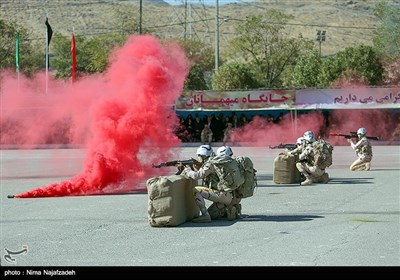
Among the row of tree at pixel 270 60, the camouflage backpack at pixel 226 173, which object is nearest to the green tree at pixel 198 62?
the row of tree at pixel 270 60

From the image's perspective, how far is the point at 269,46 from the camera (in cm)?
7794

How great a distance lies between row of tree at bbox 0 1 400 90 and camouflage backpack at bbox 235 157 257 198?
4717 cm

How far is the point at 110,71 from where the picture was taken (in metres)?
24.7

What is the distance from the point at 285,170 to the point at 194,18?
426 feet

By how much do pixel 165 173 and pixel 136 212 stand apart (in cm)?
743

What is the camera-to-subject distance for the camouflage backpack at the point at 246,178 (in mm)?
16156

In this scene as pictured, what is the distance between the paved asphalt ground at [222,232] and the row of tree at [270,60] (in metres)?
41.7

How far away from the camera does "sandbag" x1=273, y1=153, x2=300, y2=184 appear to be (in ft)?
82.7

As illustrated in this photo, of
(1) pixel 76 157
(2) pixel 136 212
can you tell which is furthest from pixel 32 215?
(1) pixel 76 157

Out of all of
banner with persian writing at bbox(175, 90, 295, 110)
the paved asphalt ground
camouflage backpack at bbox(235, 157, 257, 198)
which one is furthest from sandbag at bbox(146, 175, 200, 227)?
banner with persian writing at bbox(175, 90, 295, 110)

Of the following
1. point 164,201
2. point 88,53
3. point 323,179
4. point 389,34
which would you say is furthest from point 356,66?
point 164,201

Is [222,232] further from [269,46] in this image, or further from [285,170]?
[269,46]

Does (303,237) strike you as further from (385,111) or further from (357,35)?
(357,35)

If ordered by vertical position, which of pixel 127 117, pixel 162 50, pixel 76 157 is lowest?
pixel 76 157
